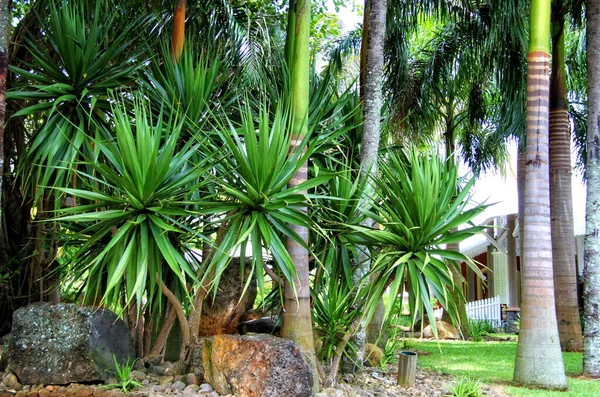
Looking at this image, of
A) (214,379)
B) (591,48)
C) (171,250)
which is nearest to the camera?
(171,250)

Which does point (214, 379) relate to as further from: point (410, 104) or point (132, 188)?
point (410, 104)

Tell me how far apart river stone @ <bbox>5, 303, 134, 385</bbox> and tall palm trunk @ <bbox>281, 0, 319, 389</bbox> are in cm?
193

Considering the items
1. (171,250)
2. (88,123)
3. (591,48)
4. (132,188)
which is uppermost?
(591,48)

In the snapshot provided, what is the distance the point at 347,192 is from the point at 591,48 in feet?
17.9

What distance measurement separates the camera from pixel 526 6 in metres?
11.2

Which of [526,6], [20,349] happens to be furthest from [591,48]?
[20,349]

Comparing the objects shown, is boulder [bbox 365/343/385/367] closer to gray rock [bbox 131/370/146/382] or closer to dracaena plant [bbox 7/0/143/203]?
gray rock [bbox 131/370/146/382]

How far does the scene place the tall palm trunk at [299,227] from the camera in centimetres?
699

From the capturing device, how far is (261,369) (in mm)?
6215

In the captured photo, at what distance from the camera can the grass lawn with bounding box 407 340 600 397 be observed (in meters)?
7.87

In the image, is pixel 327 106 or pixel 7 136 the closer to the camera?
pixel 327 106

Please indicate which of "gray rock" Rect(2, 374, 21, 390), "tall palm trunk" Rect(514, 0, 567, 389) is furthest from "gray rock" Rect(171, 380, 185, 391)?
"tall palm trunk" Rect(514, 0, 567, 389)

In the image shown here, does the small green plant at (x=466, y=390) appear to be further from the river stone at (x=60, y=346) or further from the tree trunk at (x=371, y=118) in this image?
the river stone at (x=60, y=346)

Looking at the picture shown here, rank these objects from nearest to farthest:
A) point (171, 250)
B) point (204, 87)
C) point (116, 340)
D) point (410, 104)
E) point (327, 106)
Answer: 1. point (171, 250)
2. point (116, 340)
3. point (204, 87)
4. point (327, 106)
5. point (410, 104)
